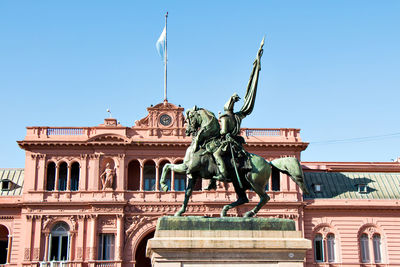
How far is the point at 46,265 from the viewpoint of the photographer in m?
47.4

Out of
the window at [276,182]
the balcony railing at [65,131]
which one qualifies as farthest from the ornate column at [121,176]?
the window at [276,182]

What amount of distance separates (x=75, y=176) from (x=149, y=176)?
6401 millimetres

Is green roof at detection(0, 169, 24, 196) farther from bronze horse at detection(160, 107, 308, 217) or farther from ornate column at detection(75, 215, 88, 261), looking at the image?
bronze horse at detection(160, 107, 308, 217)

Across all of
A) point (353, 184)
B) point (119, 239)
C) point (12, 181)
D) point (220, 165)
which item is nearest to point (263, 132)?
point (353, 184)

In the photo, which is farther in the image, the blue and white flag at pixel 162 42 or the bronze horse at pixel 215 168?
the blue and white flag at pixel 162 42

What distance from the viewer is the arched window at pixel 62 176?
51375 mm

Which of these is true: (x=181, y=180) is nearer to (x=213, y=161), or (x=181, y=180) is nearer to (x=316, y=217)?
(x=316, y=217)

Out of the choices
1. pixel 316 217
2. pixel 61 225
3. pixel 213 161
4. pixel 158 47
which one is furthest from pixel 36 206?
pixel 213 161

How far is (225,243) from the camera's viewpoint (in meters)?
14.1

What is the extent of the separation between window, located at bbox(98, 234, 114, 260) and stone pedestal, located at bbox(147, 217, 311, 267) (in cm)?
3559

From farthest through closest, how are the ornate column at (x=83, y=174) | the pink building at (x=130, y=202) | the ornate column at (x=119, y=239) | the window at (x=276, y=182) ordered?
the window at (x=276, y=182), the ornate column at (x=83, y=174), the pink building at (x=130, y=202), the ornate column at (x=119, y=239)

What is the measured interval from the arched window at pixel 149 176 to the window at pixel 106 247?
5.39 meters

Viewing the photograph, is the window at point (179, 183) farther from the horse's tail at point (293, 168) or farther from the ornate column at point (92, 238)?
the horse's tail at point (293, 168)

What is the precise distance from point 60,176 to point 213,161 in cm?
3831
